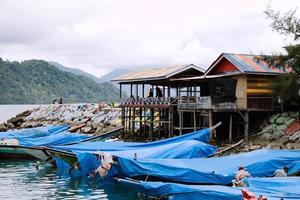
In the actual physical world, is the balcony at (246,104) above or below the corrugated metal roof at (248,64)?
below

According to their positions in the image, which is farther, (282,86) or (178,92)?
(178,92)

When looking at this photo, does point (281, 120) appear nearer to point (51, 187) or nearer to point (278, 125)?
point (278, 125)

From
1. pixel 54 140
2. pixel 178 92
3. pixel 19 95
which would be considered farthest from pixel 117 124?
pixel 19 95

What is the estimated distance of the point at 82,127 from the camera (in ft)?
148

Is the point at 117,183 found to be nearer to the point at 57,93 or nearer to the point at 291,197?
the point at 291,197

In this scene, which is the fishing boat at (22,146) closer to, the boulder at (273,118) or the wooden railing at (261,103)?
the wooden railing at (261,103)

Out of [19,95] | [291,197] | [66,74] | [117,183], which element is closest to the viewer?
[291,197]

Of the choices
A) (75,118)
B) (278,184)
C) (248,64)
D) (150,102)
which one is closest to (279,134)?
(248,64)

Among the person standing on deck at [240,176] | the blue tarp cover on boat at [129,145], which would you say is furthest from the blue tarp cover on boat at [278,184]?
the blue tarp cover on boat at [129,145]

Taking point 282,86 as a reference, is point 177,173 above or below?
below

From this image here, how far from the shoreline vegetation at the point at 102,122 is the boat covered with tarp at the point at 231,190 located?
459 inches

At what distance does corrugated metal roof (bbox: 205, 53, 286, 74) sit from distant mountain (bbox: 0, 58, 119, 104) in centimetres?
12101

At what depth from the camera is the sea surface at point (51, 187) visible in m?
20.9

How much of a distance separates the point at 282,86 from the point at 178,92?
12941 mm
